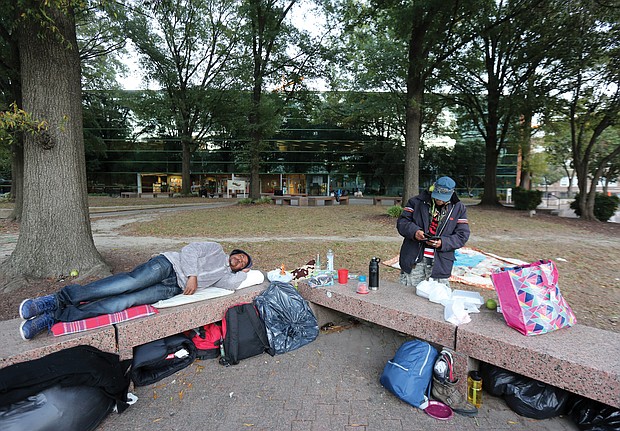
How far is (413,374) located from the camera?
2.55 m

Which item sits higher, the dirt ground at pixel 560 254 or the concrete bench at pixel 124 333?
the concrete bench at pixel 124 333

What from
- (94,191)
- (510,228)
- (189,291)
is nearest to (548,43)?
(510,228)

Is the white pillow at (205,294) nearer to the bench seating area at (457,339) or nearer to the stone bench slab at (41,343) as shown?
the bench seating area at (457,339)

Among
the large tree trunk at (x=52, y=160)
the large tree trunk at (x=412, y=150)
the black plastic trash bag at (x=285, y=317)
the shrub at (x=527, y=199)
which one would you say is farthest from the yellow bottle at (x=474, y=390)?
the shrub at (x=527, y=199)

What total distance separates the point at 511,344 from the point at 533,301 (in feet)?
1.39

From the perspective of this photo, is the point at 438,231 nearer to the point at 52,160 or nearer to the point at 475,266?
the point at 475,266

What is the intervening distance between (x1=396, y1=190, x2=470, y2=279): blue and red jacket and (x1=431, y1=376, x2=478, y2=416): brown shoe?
132cm

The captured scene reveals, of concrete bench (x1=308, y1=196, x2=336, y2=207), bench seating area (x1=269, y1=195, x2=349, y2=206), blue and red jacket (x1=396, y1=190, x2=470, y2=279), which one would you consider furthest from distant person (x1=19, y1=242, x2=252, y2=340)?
concrete bench (x1=308, y1=196, x2=336, y2=207)

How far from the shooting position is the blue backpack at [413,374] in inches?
99.0

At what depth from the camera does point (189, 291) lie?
11.0 ft

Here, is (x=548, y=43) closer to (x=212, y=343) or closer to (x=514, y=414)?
(x=514, y=414)

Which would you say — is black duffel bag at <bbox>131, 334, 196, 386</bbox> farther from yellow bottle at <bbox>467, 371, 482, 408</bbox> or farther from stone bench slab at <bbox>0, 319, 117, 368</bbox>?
yellow bottle at <bbox>467, 371, 482, 408</bbox>

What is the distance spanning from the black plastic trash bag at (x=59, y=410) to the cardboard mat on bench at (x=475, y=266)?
5.02 metres

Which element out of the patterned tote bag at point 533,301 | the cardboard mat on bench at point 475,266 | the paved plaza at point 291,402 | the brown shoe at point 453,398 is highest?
the patterned tote bag at point 533,301
